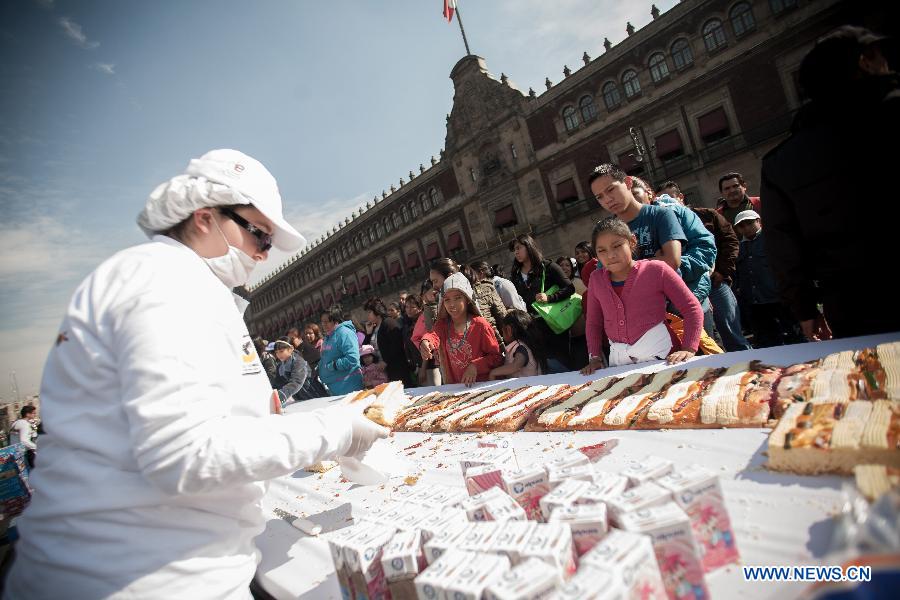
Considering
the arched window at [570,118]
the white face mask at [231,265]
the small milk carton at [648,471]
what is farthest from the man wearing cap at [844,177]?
the arched window at [570,118]

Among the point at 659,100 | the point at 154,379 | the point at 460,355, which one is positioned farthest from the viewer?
the point at 659,100

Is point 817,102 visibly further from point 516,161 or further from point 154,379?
point 516,161

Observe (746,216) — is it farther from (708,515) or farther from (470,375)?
(708,515)

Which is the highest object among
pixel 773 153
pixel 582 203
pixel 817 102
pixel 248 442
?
pixel 582 203

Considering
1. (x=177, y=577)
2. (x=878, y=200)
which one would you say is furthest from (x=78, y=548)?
(x=878, y=200)

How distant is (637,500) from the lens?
3.25ft

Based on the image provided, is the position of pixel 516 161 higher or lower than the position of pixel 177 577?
higher

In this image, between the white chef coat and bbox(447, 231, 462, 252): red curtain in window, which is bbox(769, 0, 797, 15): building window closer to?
bbox(447, 231, 462, 252): red curtain in window

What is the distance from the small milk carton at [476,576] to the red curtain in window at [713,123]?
21441mm

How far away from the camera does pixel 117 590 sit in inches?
41.7

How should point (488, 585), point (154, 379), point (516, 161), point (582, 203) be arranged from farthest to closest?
point (516, 161) → point (582, 203) → point (154, 379) → point (488, 585)

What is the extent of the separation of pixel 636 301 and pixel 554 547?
2221mm

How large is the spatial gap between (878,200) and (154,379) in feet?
8.95

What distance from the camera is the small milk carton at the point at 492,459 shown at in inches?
58.0
